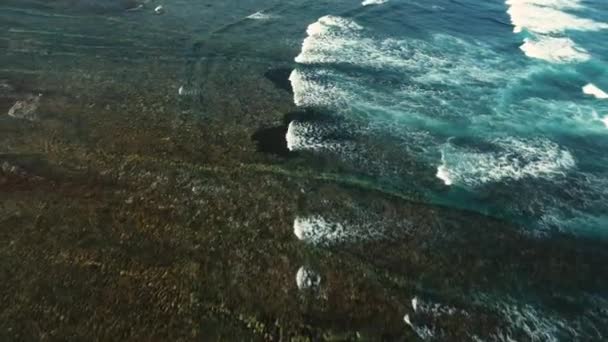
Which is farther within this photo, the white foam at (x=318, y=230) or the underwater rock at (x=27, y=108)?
the underwater rock at (x=27, y=108)

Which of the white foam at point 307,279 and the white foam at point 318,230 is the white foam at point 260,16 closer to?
the white foam at point 318,230

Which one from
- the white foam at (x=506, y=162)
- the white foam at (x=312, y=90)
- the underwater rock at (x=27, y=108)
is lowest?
the white foam at (x=506, y=162)

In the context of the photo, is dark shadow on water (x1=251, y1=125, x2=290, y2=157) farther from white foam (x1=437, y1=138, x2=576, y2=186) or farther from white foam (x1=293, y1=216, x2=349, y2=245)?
white foam (x1=437, y1=138, x2=576, y2=186)

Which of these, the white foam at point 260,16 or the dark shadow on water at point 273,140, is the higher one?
the white foam at point 260,16

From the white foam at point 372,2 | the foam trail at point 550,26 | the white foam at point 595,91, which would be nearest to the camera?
the white foam at point 595,91

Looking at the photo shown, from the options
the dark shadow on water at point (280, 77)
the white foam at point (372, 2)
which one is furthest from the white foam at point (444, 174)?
the white foam at point (372, 2)

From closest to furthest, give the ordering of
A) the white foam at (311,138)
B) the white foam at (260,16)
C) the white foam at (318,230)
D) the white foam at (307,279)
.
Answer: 1. the white foam at (307,279)
2. the white foam at (318,230)
3. the white foam at (311,138)
4. the white foam at (260,16)

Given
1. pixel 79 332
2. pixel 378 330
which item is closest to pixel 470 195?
pixel 378 330

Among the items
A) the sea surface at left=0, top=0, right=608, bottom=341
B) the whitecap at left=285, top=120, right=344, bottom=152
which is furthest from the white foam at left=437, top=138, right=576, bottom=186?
the whitecap at left=285, top=120, right=344, bottom=152
